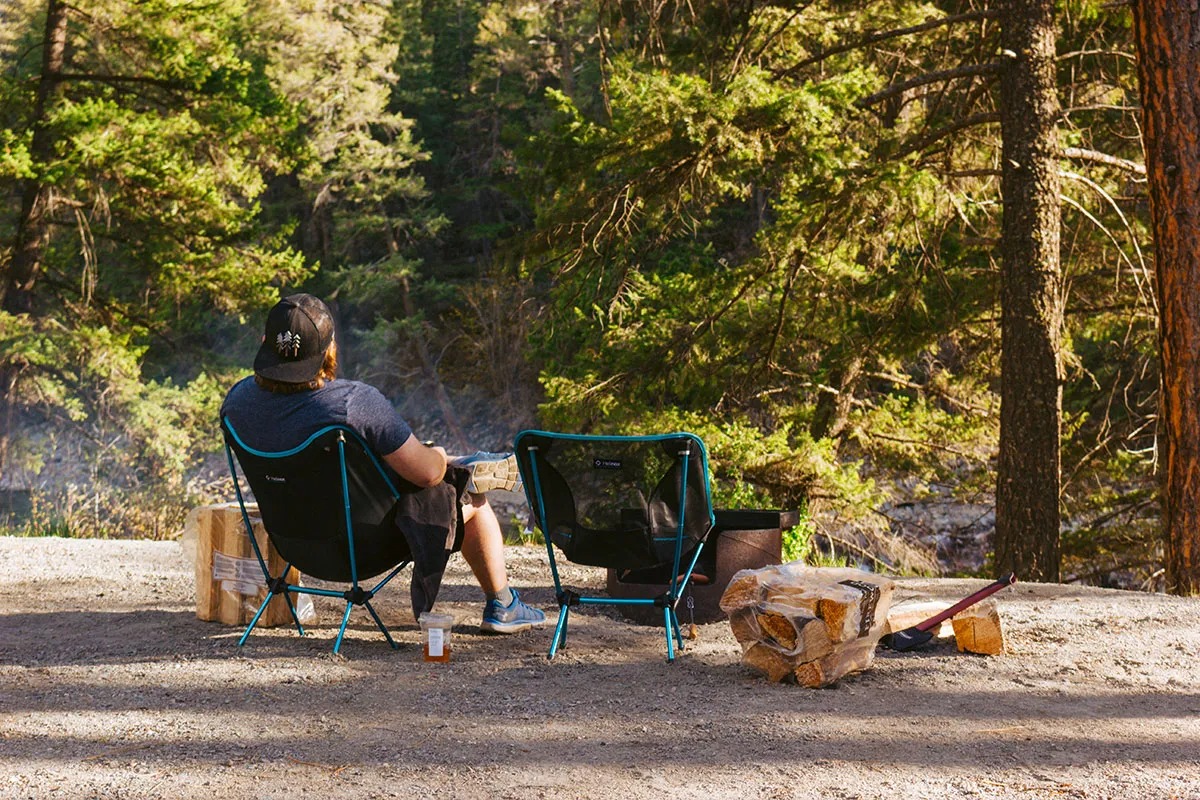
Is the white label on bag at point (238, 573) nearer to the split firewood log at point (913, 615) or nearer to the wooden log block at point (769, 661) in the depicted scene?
the wooden log block at point (769, 661)

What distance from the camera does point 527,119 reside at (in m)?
29.7

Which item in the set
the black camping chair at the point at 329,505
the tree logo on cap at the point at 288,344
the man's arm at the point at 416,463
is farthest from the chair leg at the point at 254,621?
the tree logo on cap at the point at 288,344

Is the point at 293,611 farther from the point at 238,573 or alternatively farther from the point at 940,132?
the point at 940,132

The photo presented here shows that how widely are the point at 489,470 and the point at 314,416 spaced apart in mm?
657

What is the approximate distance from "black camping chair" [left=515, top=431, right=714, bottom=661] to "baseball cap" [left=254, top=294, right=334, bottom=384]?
74cm

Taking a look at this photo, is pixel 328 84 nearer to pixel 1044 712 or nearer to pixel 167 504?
pixel 167 504

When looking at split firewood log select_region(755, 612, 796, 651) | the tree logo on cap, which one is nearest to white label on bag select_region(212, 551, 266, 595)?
the tree logo on cap

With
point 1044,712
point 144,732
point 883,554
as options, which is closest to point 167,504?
point 883,554

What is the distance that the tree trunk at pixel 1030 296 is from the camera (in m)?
8.05

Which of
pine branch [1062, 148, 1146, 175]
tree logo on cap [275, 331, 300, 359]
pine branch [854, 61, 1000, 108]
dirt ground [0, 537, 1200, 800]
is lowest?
dirt ground [0, 537, 1200, 800]

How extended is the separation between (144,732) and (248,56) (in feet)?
90.6

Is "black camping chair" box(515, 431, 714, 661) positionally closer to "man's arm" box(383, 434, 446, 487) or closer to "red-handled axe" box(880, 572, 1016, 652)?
"man's arm" box(383, 434, 446, 487)

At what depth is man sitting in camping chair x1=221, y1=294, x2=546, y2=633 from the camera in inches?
156

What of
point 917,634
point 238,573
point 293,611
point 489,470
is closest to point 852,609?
point 917,634
